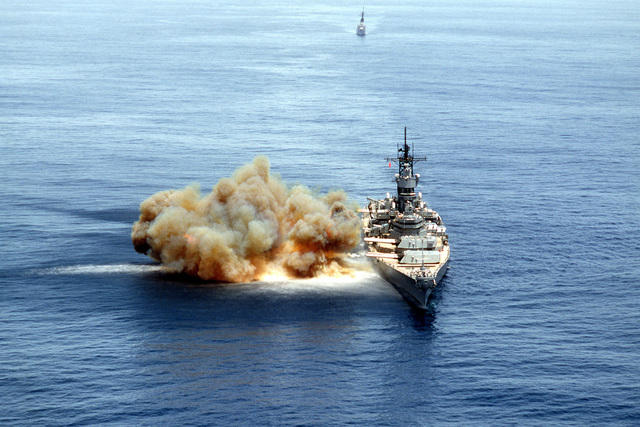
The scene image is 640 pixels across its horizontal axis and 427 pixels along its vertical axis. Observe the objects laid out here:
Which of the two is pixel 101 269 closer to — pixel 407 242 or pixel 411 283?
pixel 407 242

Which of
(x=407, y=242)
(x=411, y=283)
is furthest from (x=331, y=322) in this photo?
(x=407, y=242)

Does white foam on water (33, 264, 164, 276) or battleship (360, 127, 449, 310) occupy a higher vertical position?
battleship (360, 127, 449, 310)

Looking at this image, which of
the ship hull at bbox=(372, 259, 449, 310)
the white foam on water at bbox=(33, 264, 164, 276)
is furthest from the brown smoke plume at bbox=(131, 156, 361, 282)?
the ship hull at bbox=(372, 259, 449, 310)

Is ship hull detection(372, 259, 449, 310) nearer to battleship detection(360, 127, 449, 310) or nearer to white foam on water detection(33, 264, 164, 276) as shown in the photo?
battleship detection(360, 127, 449, 310)

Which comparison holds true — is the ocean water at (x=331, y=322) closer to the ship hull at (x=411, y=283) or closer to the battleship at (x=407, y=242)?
the ship hull at (x=411, y=283)

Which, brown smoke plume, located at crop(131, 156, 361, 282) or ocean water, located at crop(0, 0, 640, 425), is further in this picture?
brown smoke plume, located at crop(131, 156, 361, 282)

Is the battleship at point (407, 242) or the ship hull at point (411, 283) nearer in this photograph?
the ship hull at point (411, 283)

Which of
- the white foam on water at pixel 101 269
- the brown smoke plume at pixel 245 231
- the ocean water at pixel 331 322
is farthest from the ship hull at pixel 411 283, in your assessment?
the white foam on water at pixel 101 269
